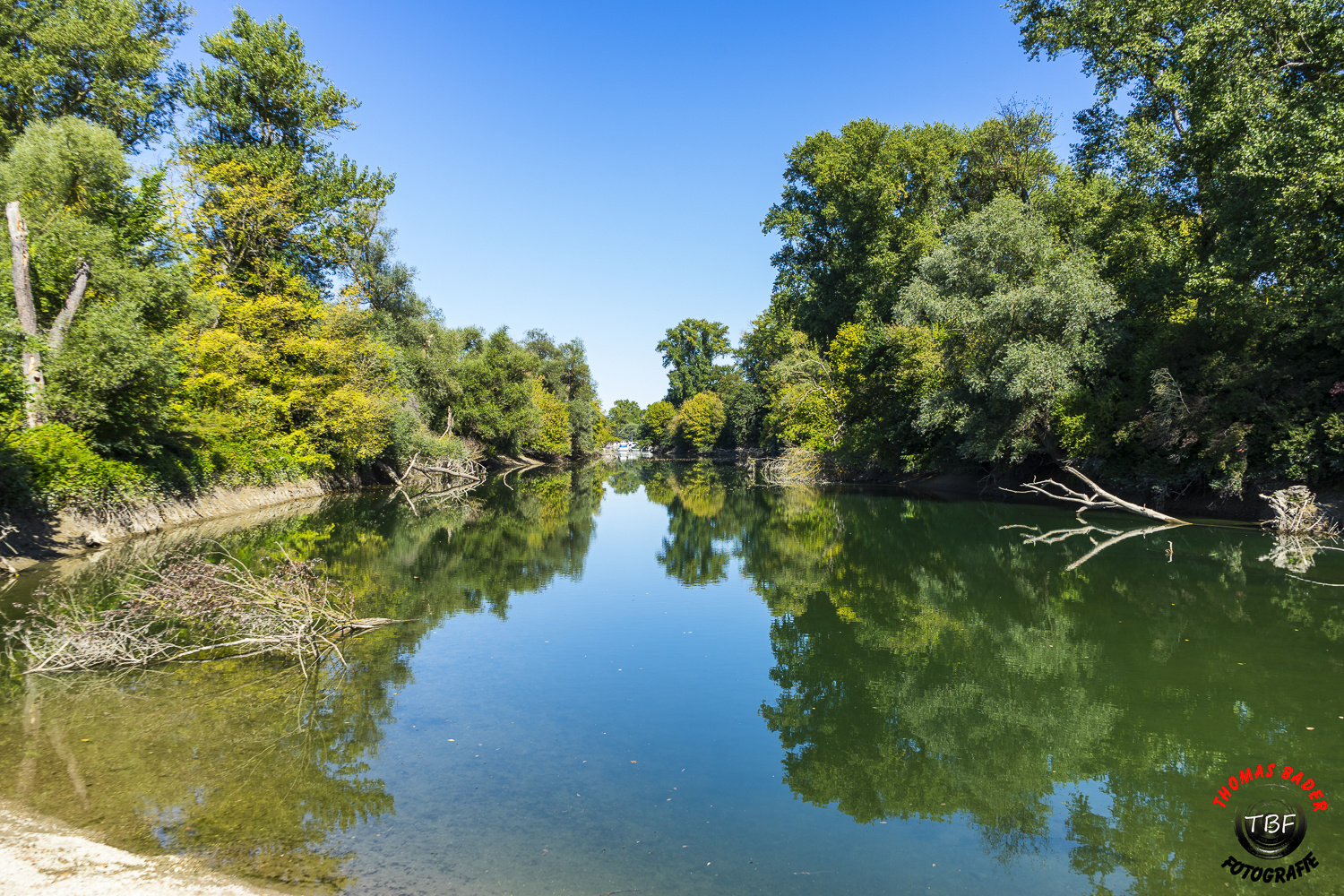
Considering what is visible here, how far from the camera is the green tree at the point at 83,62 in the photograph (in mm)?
24656

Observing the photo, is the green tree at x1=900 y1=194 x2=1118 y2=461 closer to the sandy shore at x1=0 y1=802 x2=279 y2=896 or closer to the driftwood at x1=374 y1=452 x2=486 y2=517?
the driftwood at x1=374 y1=452 x2=486 y2=517

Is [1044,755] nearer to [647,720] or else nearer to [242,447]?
[647,720]

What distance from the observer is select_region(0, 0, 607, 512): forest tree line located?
1580 cm

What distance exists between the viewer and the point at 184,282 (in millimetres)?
19281

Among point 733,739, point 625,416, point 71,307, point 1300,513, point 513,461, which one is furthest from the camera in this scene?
point 625,416

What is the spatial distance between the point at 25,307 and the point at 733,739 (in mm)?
18141

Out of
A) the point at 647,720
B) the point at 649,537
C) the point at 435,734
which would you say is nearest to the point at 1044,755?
the point at 647,720

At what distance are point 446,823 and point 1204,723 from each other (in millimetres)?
7901

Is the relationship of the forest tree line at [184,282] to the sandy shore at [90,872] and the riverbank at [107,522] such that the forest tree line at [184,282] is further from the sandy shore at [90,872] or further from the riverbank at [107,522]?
the sandy shore at [90,872]

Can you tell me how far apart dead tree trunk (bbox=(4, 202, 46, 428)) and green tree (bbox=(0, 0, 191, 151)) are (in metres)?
11.8

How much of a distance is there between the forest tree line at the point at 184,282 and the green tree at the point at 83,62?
0.08 metres

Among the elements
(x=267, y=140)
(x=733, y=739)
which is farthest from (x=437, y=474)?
(x=733, y=739)

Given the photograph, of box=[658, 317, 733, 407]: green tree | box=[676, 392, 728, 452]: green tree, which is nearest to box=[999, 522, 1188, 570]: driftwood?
box=[676, 392, 728, 452]: green tree

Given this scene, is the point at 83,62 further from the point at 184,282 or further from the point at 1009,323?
the point at 1009,323
